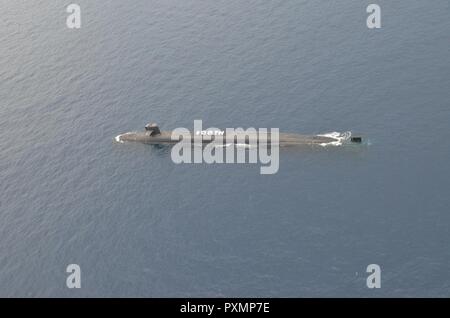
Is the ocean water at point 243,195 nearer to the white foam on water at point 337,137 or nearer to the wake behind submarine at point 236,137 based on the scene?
the white foam on water at point 337,137

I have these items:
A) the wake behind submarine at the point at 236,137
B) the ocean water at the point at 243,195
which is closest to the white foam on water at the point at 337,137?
the wake behind submarine at the point at 236,137

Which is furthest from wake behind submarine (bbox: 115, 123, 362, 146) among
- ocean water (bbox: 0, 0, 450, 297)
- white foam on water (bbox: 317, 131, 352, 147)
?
ocean water (bbox: 0, 0, 450, 297)

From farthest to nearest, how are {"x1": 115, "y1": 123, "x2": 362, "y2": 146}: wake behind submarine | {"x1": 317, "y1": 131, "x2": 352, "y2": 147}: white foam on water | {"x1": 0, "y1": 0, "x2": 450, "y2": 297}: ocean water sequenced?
{"x1": 115, "y1": 123, "x2": 362, "y2": 146}: wake behind submarine, {"x1": 317, "y1": 131, "x2": 352, "y2": 147}: white foam on water, {"x1": 0, "y1": 0, "x2": 450, "y2": 297}: ocean water

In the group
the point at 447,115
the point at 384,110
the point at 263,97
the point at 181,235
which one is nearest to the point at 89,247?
the point at 181,235

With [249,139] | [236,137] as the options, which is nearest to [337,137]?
[249,139]

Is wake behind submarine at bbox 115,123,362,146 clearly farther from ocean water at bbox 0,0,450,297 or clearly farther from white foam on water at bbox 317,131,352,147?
ocean water at bbox 0,0,450,297

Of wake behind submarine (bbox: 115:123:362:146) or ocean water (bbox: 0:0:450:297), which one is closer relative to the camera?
ocean water (bbox: 0:0:450:297)

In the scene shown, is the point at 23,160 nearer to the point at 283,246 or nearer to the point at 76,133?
the point at 76,133
